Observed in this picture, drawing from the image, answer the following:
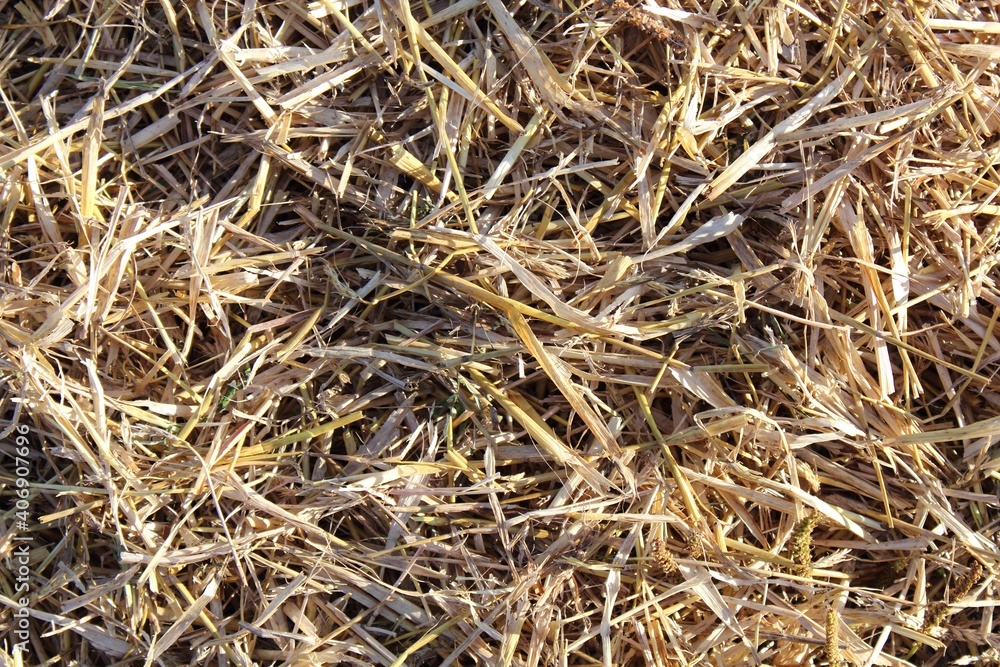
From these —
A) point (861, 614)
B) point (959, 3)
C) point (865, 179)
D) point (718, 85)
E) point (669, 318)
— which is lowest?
point (861, 614)

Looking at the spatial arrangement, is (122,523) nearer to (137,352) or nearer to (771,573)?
(137,352)

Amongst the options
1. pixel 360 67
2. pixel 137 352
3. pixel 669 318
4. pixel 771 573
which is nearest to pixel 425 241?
pixel 360 67

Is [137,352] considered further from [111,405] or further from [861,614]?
[861,614]

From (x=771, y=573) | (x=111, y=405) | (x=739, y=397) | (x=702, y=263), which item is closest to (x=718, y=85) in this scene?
(x=702, y=263)

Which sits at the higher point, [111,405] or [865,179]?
[865,179]

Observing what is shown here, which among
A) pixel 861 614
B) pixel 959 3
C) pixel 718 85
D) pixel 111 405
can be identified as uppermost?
pixel 959 3

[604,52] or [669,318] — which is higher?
[604,52]
